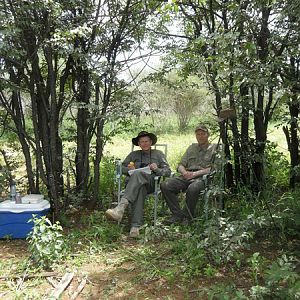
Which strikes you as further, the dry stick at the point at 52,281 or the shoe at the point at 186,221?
the shoe at the point at 186,221

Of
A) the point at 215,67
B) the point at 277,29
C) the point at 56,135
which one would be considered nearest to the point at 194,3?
the point at 277,29

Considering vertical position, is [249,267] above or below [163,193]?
below

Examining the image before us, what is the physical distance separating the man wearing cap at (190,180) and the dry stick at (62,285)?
142 cm

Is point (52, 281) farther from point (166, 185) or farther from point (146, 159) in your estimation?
point (146, 159)

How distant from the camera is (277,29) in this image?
375 centimetres

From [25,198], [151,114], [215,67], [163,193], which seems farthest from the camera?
[151,114]

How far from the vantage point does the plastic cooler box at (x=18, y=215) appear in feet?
11.3

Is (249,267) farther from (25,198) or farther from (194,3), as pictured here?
(194,3)

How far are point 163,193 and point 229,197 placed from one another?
0.95 meters

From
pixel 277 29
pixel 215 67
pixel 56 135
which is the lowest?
pixel 56 135

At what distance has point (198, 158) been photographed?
13.4 feet

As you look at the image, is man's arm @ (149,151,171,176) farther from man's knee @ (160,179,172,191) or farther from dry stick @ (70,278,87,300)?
dry stick @ (70,278,87,300)

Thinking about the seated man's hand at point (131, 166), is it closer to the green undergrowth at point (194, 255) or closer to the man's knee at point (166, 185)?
the man's knee at point (166, 185)

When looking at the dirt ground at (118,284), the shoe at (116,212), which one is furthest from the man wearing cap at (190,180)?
the dirt ground at (118,284)
